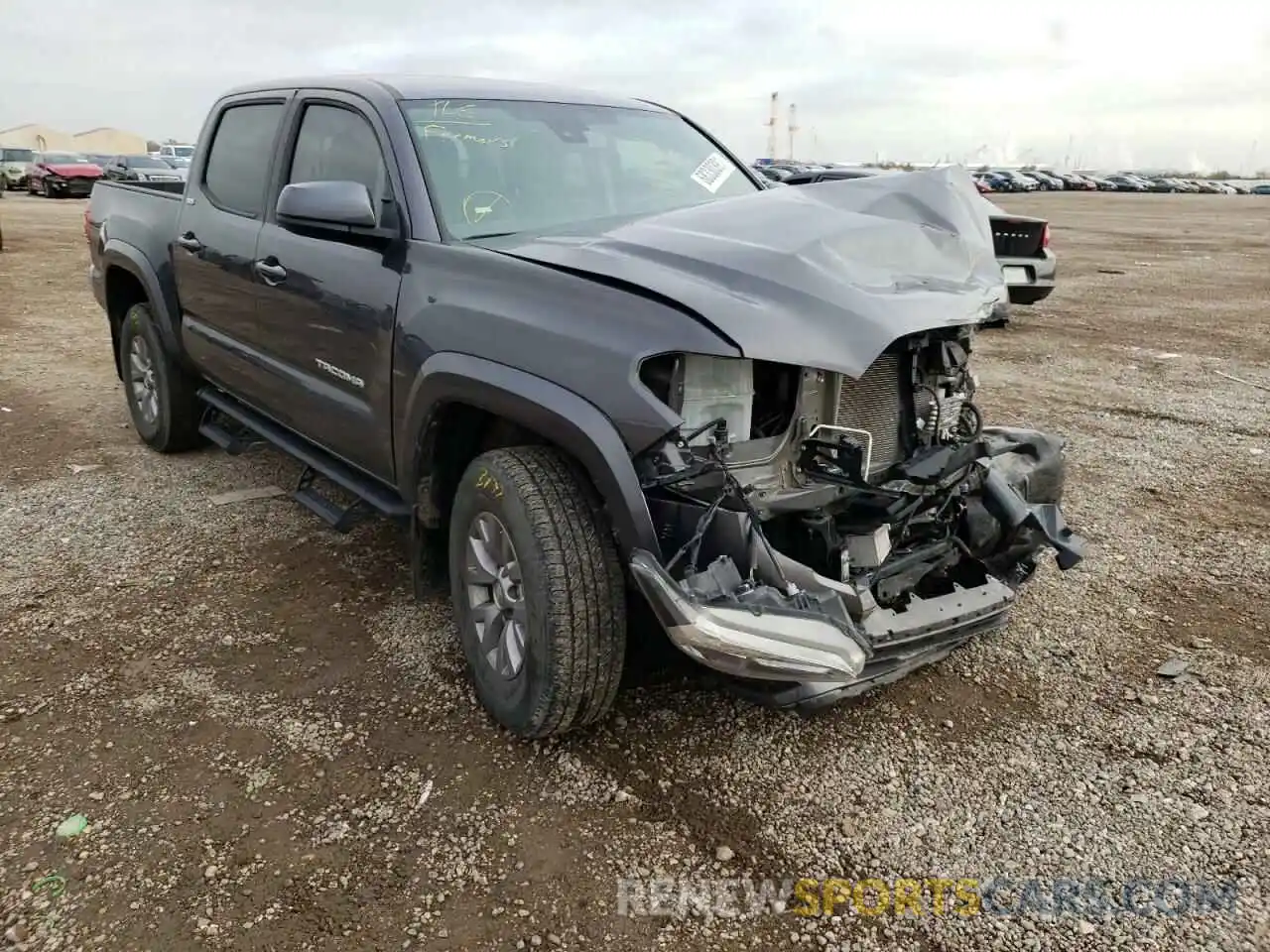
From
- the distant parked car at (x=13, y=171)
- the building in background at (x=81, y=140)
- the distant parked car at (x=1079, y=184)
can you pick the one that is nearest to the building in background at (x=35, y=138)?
the building in background at (x=81, y=140)

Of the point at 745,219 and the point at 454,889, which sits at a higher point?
the point at 745,219

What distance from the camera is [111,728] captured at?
3.00 m

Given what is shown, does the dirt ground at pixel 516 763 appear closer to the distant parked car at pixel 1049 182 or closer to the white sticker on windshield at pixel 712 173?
the white sticker on windshield at pixel 712 173

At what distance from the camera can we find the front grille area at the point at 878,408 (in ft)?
9.08

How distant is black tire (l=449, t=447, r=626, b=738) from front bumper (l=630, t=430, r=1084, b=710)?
0.26 m

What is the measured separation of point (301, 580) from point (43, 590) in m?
0.99

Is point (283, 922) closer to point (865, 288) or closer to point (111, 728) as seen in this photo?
point (111, 728)

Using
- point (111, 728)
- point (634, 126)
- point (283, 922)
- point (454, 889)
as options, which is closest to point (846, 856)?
point (454, 889)

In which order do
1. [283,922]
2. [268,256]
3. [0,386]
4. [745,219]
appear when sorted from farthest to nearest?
[0,386], [268,256], [745,219], [283,922]

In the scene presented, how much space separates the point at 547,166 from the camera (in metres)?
3.60

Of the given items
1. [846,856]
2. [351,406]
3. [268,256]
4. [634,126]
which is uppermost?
[634,126]

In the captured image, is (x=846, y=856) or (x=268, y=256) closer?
(x=846, y=856)

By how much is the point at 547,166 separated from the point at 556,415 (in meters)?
1.45

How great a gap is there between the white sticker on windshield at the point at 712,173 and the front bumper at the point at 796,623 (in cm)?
200
